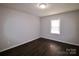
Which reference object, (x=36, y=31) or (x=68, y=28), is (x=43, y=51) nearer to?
(x=68, y=28)

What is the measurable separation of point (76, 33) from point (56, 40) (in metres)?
1.18

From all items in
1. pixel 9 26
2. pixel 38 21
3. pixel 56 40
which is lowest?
pixel 56 40

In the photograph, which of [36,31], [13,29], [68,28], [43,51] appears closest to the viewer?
[43,51]

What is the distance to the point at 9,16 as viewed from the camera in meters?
2.54

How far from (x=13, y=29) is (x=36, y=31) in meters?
1.82

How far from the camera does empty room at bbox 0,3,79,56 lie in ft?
7.41

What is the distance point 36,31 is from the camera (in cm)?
429

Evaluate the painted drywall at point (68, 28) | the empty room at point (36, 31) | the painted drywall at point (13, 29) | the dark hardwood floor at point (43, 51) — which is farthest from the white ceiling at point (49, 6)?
the dark hardwood floor at point (43, 51)

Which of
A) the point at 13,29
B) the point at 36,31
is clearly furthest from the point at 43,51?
the point at 36,31

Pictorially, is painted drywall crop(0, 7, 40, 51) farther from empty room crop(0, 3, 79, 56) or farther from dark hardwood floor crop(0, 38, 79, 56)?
dark hardwood floor crop(0, 38, 79, 56)

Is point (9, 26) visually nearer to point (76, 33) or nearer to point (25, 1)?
point (25, 1)

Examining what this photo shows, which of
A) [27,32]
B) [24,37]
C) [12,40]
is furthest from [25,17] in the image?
[12,40]

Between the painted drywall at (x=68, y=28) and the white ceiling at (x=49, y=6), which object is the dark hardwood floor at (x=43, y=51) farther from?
the white ceiling at (x=49, y=6)

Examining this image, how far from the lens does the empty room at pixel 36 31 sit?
2.26 m
